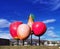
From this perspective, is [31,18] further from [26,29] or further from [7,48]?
[7,48]

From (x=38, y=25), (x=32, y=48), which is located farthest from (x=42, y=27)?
(x=32, y=48)

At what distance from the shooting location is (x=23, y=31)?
1284 cm

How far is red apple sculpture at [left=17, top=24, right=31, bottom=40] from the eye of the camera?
42.0 feet

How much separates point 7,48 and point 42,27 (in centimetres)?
376

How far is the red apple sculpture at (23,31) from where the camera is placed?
12.8 m

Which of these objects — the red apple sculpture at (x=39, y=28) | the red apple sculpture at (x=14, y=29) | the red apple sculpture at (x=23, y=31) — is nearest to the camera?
the red apple sculpture at (x=23, y=31)

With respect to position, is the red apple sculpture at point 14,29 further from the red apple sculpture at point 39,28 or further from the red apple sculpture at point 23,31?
the red apple sculpture at point 39,28

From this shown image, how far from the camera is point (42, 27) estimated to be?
43.2 ft

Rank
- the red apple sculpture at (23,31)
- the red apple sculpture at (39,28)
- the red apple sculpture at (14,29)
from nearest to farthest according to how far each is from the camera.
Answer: the red apple sculpture at (23,31) → the red apple sculpture at (39,28) → the red apple sculpture at (14,29)

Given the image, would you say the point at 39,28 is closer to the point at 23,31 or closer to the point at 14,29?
the point at 23,31

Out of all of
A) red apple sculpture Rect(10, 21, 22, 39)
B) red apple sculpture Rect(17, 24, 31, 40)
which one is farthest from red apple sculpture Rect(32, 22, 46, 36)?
red apple sculpture Rect(10, 21, 22, 39)

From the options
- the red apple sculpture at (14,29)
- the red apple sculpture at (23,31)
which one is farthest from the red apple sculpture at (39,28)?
the red apple sculpture at (14,29)

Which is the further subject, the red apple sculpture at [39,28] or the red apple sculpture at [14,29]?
the red apple sculpture at [14,29]

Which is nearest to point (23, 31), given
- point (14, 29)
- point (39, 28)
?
point (14, 29)
